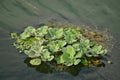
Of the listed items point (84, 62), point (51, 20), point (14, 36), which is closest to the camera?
point (84, 62)

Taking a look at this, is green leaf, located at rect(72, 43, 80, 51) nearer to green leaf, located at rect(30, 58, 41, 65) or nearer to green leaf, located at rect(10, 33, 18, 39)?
green leaf, located at rect(30, 58, 41, 65)

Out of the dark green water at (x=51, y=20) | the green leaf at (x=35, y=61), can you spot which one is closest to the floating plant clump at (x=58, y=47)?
the green leaf at (x=35, y=61)

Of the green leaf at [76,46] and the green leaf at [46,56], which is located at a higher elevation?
the green leaf at [76,46]

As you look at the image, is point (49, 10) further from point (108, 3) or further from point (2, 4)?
point (108, 3)

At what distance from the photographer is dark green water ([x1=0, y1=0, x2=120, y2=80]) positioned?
3.35m

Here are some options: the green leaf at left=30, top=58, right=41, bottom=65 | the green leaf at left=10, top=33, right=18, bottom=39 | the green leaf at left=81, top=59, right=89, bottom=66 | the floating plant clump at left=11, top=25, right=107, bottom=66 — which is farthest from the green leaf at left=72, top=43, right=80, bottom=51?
the green leaf at left=10, top=33, right=18, bottom=39

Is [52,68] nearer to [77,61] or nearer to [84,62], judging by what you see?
[77,61]

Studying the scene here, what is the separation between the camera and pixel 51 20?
4.59 m

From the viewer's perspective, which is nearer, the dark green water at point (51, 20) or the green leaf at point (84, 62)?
the dark green water at point (51, 20)

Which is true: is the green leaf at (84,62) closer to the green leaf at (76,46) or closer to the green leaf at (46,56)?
the green leaf at (76,46)

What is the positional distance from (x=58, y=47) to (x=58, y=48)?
2cm

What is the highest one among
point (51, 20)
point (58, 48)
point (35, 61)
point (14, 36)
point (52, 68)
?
point (51, 20)

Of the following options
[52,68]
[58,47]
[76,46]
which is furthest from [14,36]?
[76,46]

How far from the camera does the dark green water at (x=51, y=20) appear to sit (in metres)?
3.35
